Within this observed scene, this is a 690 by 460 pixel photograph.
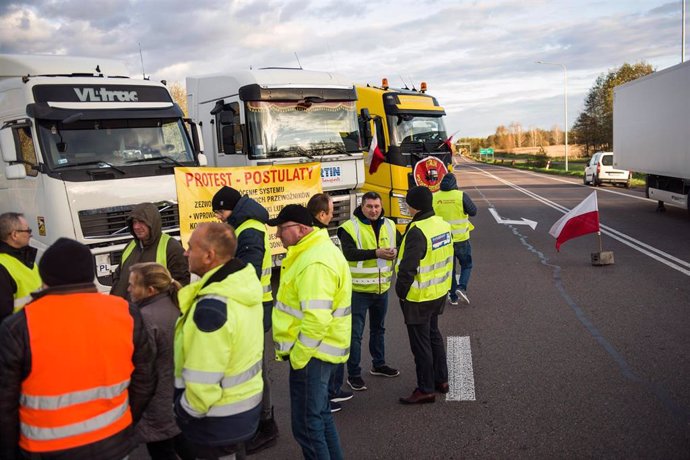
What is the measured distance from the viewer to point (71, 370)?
2.78 m

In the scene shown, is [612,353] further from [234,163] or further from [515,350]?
→ [234,163]

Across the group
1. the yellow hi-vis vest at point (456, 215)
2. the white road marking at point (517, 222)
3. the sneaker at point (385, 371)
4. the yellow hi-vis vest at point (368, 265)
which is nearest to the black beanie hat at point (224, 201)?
the yellow hi-vis vest at point (368, 265)

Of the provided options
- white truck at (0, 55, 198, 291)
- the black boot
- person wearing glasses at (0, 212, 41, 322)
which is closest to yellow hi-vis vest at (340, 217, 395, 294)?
the black boot

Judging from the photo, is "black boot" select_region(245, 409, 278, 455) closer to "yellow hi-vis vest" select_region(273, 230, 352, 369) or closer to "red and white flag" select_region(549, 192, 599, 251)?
"yellow hi-vis vest" select_region(273, 230, 352, 369)

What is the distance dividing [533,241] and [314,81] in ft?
22.5

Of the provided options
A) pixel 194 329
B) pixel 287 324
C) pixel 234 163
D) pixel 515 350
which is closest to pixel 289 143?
pixel 234 163

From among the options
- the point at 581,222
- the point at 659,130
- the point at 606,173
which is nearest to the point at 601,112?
the point at 606,173

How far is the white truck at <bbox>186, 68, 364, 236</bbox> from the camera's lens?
1017cm

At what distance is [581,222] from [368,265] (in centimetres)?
646

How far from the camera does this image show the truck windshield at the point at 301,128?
10172mm

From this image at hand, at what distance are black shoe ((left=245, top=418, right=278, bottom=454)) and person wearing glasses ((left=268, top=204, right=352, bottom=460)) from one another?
0.94 metres

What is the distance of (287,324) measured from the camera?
153 inches

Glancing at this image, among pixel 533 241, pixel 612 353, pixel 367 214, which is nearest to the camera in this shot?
pixel 367 214

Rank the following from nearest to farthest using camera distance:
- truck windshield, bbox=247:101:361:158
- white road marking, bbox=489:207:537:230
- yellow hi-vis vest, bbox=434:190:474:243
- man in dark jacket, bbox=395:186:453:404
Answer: man in dark jacket, bbox=395:186:453:404
yellow hi-vis vest, bbox=434:190:474:243
truck windshield, bbox=247:101:361:158
white road marking, bbox=489:207:537:230
